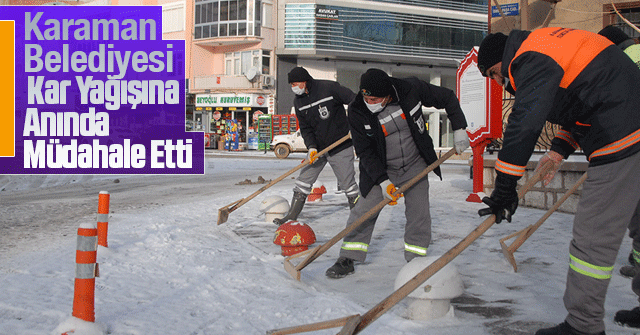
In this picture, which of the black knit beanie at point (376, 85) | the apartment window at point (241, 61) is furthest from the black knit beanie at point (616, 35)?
the apartment window at point (241, 61)

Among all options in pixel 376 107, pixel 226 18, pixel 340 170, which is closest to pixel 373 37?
pixel 226 18

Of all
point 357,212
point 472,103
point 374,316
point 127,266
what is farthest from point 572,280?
point 472,103

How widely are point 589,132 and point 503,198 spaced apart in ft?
1.71

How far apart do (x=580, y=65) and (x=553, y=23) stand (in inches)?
501

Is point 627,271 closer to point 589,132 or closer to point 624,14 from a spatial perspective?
point 589,132

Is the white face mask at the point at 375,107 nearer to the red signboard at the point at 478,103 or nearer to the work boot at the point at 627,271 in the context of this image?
the work boot at the point at 627,271

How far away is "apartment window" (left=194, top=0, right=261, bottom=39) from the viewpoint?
36875mm

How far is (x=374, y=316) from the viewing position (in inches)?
106

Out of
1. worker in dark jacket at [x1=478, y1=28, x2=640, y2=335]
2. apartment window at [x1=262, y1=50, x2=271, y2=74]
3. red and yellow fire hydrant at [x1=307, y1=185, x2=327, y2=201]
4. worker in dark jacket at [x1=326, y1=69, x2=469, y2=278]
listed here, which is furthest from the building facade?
worker in dark jacket at [x1=478, y1=28, x2=640, y2=335]

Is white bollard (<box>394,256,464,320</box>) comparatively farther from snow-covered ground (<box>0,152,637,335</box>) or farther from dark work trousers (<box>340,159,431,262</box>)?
dark work trousers (<box>340,159,431,262</box>)

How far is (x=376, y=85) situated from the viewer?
398cm

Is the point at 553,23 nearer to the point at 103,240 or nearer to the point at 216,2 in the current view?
the point at 103,240

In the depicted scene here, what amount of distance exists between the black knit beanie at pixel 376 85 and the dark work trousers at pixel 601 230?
168 centimetres

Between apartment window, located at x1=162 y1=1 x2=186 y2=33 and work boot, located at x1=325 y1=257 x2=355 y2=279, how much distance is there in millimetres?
37558
